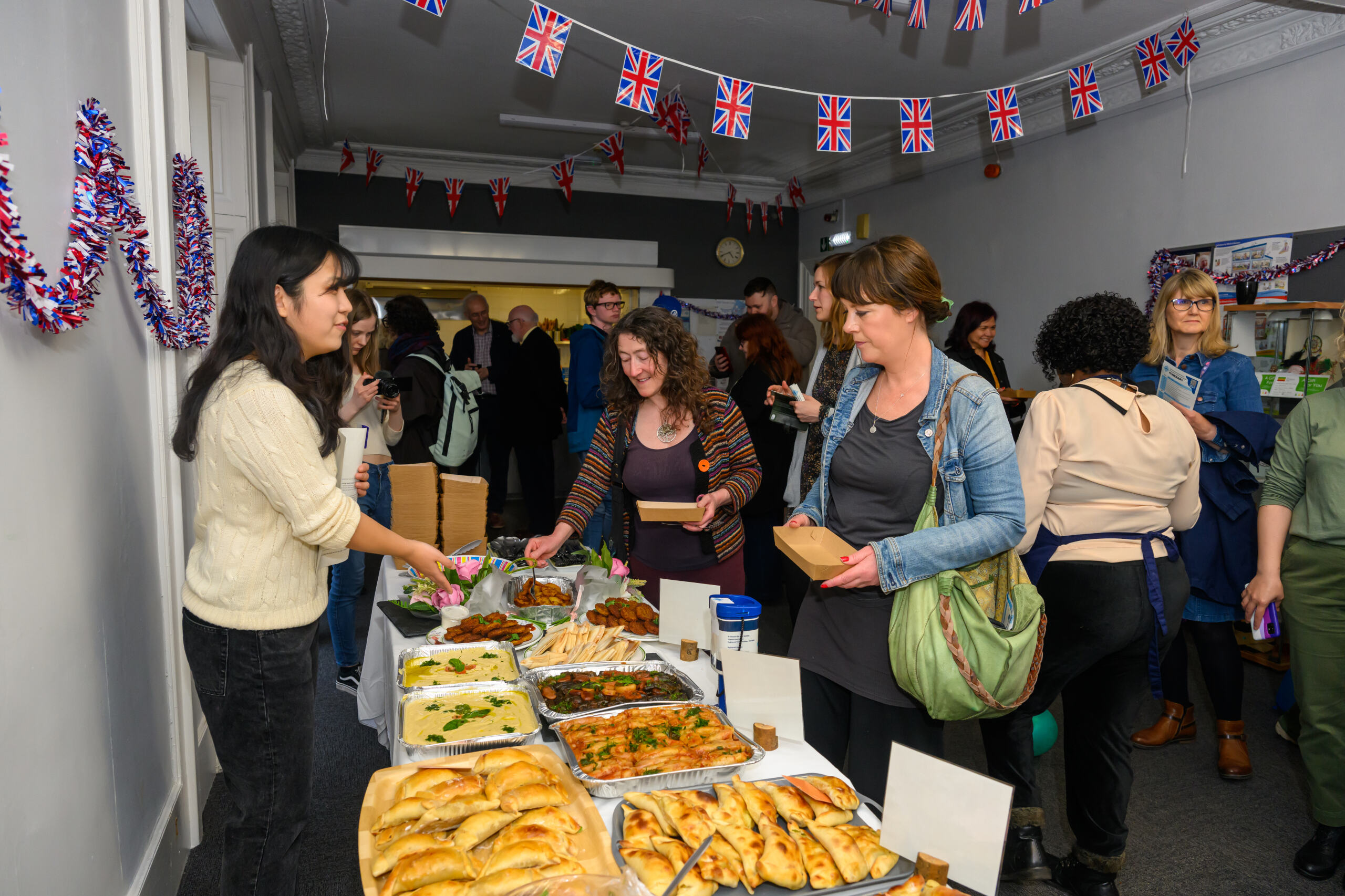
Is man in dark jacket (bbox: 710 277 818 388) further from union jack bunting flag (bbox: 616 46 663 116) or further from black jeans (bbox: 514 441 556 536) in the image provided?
black jeans (bbox: 514 441 556 536)

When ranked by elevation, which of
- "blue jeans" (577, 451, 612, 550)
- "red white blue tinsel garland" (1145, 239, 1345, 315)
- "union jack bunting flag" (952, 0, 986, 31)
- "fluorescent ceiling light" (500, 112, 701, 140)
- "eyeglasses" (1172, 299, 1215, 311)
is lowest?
"blue jeans" (577, 451, 612, 550)

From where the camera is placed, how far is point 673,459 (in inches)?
102

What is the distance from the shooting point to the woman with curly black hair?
2059 mm

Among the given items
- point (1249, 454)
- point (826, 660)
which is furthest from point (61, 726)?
point (1249, 454)

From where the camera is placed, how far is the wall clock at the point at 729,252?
8.97 meters

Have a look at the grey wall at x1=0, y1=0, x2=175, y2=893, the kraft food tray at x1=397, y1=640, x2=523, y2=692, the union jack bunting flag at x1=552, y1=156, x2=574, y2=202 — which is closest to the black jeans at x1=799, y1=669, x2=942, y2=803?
the kraft food tray at x1=397, y1=640, x2=523, y2=692

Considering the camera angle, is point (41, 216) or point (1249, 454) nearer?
point (41, 216)

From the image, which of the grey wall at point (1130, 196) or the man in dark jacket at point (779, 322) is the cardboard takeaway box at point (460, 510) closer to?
the man in dark jacket at point (779, 322)

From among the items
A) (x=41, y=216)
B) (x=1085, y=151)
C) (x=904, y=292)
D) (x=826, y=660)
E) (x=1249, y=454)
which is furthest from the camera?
(x=1085, y=151)

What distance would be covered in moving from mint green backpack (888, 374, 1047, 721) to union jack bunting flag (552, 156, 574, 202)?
6.76 m

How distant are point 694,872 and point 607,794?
0.81 feet

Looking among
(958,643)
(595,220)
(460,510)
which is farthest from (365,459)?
(595,220)

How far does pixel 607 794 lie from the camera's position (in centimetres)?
133

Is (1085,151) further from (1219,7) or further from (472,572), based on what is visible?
(472,572)
